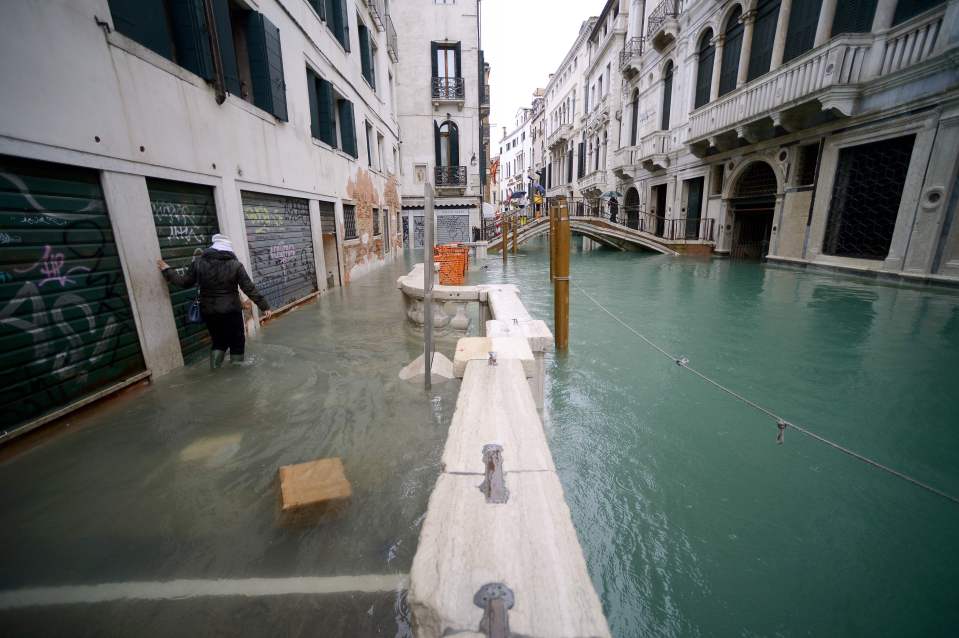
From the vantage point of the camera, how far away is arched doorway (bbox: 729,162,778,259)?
14.8 metres

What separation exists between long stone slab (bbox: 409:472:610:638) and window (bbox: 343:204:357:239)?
1099 centimetres

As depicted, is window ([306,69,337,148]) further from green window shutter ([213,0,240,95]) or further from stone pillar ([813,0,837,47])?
stone pillar ([813,0,837,47])

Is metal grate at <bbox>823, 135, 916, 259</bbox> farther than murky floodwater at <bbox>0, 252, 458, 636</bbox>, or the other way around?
metal grate at <bbox>823, 135, 916, 259</bbox>

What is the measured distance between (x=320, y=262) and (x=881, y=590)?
981 cm

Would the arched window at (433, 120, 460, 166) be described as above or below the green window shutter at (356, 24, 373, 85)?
below

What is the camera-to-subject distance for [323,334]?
252 inches

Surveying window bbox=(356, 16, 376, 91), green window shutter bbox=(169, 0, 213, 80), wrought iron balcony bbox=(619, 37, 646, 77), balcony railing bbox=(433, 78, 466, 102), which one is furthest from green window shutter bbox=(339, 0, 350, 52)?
wrought iron balcony bbox=(619, 37, 646, 77)

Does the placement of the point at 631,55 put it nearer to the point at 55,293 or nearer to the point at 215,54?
the point at 215,54

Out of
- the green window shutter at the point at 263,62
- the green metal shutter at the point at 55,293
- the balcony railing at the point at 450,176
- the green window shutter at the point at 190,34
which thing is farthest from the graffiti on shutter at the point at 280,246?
the balcony railing at the point at 450,176

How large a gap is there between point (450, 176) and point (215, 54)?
1845cm

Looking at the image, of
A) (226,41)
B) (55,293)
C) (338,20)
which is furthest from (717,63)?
(55,293)

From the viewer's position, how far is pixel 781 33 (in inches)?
494

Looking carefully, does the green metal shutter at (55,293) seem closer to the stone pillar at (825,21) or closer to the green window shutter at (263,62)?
the green window shutter at (263,62)

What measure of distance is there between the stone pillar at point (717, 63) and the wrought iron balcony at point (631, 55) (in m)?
6.87
